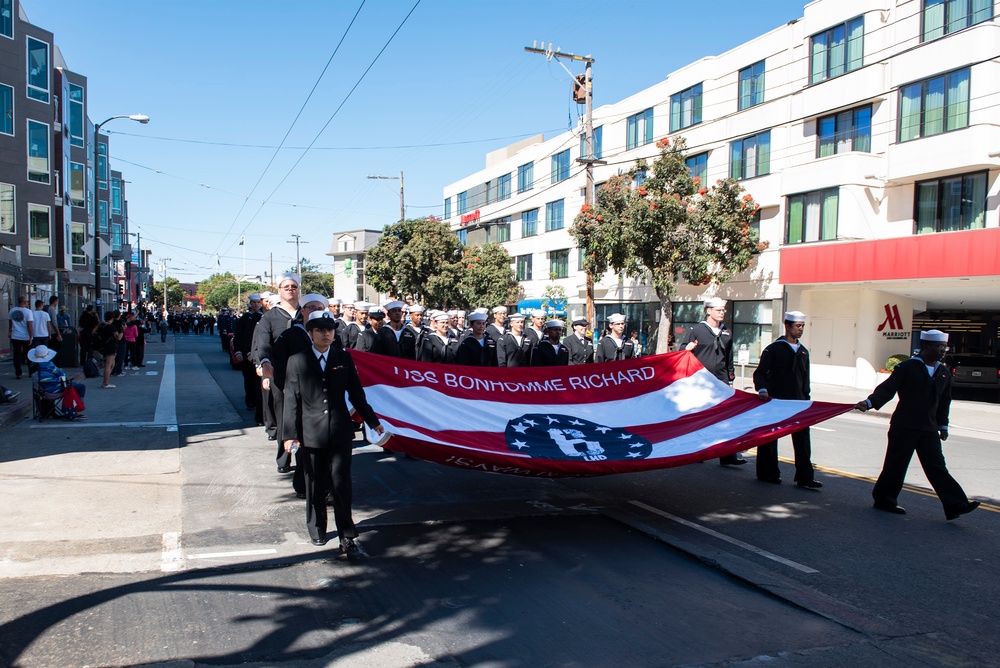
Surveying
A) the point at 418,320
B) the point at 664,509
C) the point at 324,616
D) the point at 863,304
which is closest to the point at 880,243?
the point at 863,304

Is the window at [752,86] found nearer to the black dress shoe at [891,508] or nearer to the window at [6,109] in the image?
the black dress shoe at [891,508]

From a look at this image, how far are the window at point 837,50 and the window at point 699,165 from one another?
5759 mm

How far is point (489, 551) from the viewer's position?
5.91m

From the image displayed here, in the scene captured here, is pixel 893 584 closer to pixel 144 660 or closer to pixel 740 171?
pixel 144 660

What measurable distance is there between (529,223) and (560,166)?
201 inches

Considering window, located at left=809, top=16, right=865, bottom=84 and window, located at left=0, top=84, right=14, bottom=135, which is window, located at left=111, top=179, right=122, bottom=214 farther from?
window, located at left=809, top=16, right=865, bottom=84

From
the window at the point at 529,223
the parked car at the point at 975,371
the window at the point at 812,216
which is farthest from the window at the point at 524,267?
the parked car at the point at 975,371

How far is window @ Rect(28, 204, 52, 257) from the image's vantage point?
31891mm

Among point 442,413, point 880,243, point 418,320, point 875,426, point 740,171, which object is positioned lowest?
point 875,426

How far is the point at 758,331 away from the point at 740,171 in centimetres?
660

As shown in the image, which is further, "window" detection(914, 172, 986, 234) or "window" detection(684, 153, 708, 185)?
"window" detection(684, 153, 708, 185)

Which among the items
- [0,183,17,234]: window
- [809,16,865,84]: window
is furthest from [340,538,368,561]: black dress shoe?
[0,183,17,234]: window

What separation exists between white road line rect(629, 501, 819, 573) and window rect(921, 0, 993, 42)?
21298mm

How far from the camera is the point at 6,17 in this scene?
1054 inches
